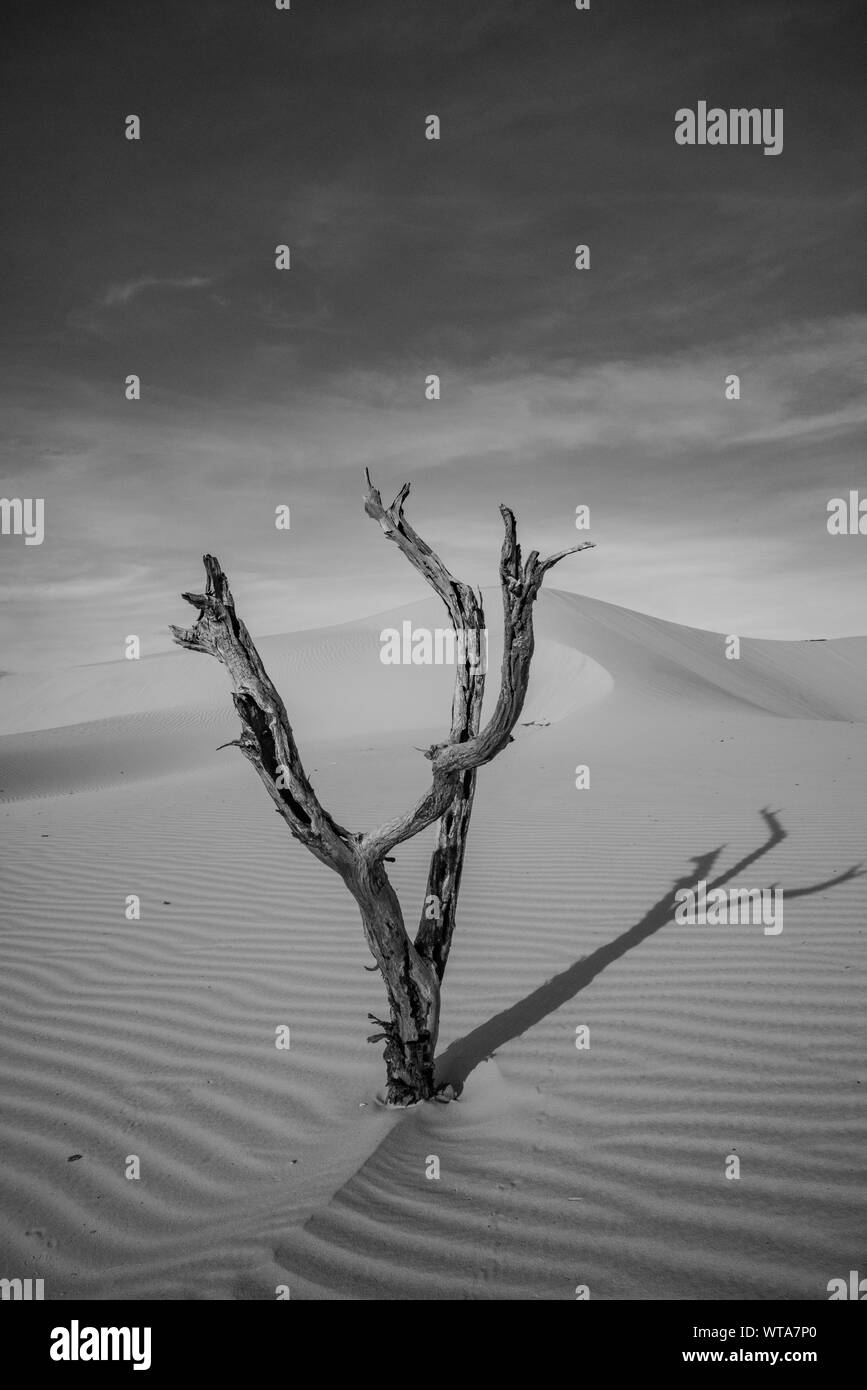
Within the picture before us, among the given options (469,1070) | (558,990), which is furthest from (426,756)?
(558,990)

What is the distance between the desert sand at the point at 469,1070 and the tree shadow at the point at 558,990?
21 millimetres

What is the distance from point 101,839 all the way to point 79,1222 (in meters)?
7.26

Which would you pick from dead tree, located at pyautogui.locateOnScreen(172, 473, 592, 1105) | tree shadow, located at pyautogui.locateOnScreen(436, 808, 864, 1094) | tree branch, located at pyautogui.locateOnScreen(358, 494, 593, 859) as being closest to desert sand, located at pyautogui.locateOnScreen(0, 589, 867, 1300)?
tree shadow, located at pyautogui.locateOnScreen(436, 808, 864, 1094)

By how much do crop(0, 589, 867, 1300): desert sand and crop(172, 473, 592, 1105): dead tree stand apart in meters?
0.43

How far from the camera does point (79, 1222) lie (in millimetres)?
2812

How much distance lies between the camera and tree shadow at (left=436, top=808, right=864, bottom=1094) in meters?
3.79

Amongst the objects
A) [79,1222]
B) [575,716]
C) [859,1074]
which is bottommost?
[79,1222]

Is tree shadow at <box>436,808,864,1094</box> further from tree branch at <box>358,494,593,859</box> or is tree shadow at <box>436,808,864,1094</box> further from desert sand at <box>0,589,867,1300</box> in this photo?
tree branch at <box>358,494,593,859</box>

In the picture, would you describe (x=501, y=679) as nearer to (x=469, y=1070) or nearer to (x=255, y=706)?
(x=255, y=706)

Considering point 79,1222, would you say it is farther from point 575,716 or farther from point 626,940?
point 575,716

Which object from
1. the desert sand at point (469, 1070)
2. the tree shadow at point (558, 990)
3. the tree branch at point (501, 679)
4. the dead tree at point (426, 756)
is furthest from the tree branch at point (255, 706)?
the tree shadow at point (558, 990)

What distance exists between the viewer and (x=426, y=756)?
291cm

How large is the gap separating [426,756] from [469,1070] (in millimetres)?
1704
